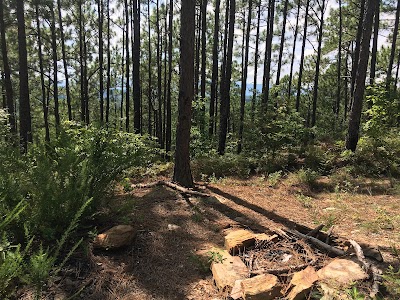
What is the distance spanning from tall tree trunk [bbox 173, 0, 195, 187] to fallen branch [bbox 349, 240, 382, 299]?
3473 mm

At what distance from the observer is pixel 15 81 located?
21672mm

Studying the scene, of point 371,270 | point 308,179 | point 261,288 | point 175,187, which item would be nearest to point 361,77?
point 308,179

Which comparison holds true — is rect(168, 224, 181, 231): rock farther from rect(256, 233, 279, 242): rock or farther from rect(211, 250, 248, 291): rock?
rect(256, 233, 279, 242): rock

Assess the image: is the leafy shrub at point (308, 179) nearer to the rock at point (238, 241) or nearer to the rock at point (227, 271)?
the rock at point (238, 241)

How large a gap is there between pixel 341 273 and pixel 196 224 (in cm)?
220

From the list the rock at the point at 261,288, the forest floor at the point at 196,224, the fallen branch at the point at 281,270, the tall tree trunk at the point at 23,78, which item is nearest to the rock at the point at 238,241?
the forest floor at the point at 196,224

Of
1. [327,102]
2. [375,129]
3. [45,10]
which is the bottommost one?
[375,129]

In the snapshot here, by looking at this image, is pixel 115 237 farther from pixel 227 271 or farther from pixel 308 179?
pixel 308 179

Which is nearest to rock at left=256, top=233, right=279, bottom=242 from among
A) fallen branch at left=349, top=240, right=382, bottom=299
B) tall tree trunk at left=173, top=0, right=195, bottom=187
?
fallen branch at left=349, top=240, right=382, bottom=299

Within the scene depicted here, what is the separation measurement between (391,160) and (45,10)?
1734cm

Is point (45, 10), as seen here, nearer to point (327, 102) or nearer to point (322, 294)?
point (322, 294)

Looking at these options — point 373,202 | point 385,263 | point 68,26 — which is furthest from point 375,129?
point 68,26

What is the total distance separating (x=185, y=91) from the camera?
5887mm

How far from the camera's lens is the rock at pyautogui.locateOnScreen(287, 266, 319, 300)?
2.70 metres
